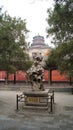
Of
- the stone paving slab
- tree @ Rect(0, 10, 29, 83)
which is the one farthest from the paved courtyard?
tree @ Rect(0, 10, 29, 83)

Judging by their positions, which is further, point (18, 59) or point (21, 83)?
point (21, 83)

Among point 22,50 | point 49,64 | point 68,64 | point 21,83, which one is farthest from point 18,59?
point 21,83

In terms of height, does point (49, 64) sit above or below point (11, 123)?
above

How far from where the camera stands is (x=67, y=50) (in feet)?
43.0

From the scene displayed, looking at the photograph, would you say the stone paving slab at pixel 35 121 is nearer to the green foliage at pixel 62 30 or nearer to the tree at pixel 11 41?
the green foliage at pixel 62 30

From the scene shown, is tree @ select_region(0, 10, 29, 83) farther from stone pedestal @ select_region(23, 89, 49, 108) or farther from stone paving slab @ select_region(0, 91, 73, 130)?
stone paving slab @ select_region(0, 91, 73, 130)

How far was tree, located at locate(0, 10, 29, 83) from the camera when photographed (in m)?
14.6

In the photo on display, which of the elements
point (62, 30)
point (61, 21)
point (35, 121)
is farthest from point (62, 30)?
point (35, 121)

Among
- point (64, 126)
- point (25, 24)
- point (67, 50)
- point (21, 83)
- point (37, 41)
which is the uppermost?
point (37, 41)

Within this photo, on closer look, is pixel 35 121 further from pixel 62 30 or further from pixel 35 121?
pixel 62 30

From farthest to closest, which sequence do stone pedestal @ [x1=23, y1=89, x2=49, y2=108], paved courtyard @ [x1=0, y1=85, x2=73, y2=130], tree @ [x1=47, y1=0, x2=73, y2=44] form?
stone pedestal @ [x1=23, y1=89, x2=49, y2=108]
tree @ [x1=47, y1=0, x2=73, y2=44]
paved courtyard @ [x1=0, y1=85, x2=73, y2=130]

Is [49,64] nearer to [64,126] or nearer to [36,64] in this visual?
[36,64]

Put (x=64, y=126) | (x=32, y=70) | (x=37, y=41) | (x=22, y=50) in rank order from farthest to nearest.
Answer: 1. (x=37, y=41)
2. (x=22, y=50)
3. (x=32, y=70)
4. (x=64, y=126)

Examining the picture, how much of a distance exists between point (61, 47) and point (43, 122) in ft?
18.9
